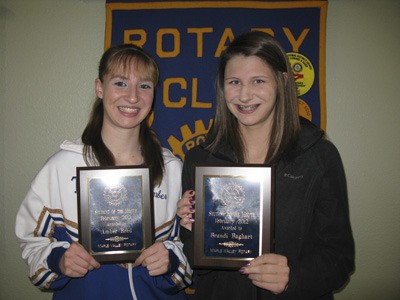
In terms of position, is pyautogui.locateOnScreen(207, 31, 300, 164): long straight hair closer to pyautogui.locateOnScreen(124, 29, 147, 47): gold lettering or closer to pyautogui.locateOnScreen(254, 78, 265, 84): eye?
pyautogui.locateOnScreen(254, 78, 265, 84): eye

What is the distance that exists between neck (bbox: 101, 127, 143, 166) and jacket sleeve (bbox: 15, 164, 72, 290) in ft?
1.06

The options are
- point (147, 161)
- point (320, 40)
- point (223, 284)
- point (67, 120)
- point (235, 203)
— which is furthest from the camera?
point (67, 120)

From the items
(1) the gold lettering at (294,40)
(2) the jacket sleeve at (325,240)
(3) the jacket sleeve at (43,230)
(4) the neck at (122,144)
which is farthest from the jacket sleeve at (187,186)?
(1) the gold lettering at (294,40)

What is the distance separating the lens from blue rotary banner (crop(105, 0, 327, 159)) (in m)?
2.13

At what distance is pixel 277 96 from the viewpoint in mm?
1497

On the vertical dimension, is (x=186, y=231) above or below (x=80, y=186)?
below

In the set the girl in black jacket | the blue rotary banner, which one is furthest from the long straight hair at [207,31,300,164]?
the blue rotary banner

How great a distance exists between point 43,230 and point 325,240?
54.1 inches

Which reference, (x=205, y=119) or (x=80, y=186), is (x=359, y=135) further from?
(x=80, y=186)

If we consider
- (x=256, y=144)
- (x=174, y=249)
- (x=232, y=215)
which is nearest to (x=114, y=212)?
(x=174, y=249)

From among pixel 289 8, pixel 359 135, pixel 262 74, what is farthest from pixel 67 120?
pixel 359 135

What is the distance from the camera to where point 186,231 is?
4.97 ft

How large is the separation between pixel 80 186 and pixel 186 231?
0.56 metres

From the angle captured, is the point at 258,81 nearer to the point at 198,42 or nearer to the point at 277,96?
the point at 277,96
